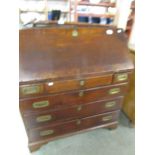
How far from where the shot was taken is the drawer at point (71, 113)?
1.17m

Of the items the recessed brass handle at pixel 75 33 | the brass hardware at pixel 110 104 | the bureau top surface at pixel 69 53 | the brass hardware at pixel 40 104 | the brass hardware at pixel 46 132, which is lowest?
the brass hardware at pixel 46 132

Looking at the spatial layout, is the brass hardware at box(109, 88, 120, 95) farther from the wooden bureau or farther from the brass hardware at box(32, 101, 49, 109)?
the brass hardware at box(32, 101, 49, 109)

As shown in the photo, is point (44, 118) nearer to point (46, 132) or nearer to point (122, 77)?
point (46, 132)

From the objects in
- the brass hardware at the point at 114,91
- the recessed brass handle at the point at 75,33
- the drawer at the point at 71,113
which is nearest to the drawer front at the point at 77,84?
the brass hardware at the point at 114,91

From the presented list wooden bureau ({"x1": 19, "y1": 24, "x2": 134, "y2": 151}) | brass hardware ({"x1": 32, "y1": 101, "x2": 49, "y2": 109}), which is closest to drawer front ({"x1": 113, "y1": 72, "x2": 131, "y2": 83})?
wooden bureau ({"x1": 19, "y1": 24, "x2": 134, "y2": 151})

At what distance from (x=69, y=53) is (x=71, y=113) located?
1.68 ft

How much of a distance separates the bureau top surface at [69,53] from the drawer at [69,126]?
518 mm

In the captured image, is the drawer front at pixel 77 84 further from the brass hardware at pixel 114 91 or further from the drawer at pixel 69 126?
the drawer at pixel 69 126

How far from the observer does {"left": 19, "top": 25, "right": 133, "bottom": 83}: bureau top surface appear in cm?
101

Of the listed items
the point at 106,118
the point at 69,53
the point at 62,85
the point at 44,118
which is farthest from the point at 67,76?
the point at 106,118

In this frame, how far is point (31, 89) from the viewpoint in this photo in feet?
3.26

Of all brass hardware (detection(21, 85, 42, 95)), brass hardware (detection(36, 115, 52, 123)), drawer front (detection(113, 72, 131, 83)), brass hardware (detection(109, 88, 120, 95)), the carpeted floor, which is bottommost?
the carpeted floor
